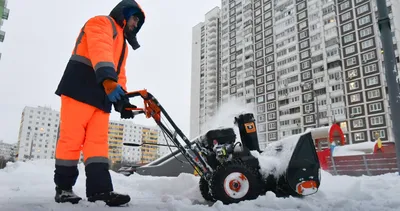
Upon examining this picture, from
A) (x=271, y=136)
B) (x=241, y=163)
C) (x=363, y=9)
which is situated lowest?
(x=241, y=163)

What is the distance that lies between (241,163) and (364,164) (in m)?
9.13

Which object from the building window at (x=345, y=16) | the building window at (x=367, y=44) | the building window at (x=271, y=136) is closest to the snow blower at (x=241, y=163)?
the building window at (x=367, y=44)

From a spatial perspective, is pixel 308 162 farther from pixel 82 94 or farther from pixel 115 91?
pixel 82 94

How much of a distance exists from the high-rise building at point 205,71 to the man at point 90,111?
7538 centimetres

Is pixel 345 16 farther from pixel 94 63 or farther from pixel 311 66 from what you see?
pixel 94 63

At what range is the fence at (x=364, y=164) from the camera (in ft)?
33.0

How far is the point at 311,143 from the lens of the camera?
3500 millimetres

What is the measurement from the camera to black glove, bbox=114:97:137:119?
275 cm

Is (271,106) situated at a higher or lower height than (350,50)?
lower

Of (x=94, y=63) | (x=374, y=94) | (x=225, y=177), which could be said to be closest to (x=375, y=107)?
(x=374, y=94)

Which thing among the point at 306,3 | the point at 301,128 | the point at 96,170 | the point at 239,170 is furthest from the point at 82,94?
the point at 306,3

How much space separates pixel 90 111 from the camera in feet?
9.37

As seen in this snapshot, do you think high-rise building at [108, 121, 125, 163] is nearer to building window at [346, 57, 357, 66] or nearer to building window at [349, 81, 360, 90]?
building window at [349, 81, 360, 90]

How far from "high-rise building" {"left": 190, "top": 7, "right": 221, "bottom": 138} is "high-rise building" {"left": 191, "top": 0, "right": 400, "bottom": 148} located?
26.5 ft
